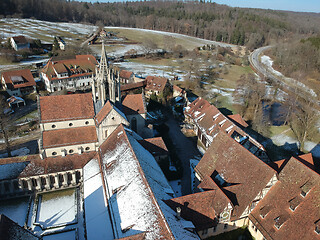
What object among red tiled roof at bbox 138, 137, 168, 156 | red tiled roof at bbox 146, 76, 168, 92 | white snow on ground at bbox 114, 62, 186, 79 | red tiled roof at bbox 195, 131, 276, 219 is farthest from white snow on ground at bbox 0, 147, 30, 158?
white snow on ground at bbox 114, 62, 186, 79

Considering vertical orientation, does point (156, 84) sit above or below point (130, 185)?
below

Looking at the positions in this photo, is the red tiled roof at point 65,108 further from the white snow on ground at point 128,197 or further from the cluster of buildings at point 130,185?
the white snow on ground at point 128,197

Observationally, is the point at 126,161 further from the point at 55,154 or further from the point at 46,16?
the point at 46,16

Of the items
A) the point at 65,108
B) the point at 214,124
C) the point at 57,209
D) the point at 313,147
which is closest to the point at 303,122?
the point at 313,147

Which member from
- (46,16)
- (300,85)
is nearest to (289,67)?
(300,85)

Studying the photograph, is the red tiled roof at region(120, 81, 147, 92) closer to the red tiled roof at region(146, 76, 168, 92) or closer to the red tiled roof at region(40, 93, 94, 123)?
the red tiled roof at region(146, 76, 168, 92)

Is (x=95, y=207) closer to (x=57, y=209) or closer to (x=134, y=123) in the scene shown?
(x=57, y=209)

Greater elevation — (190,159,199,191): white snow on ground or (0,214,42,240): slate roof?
(0,214,42,240): slate roof
